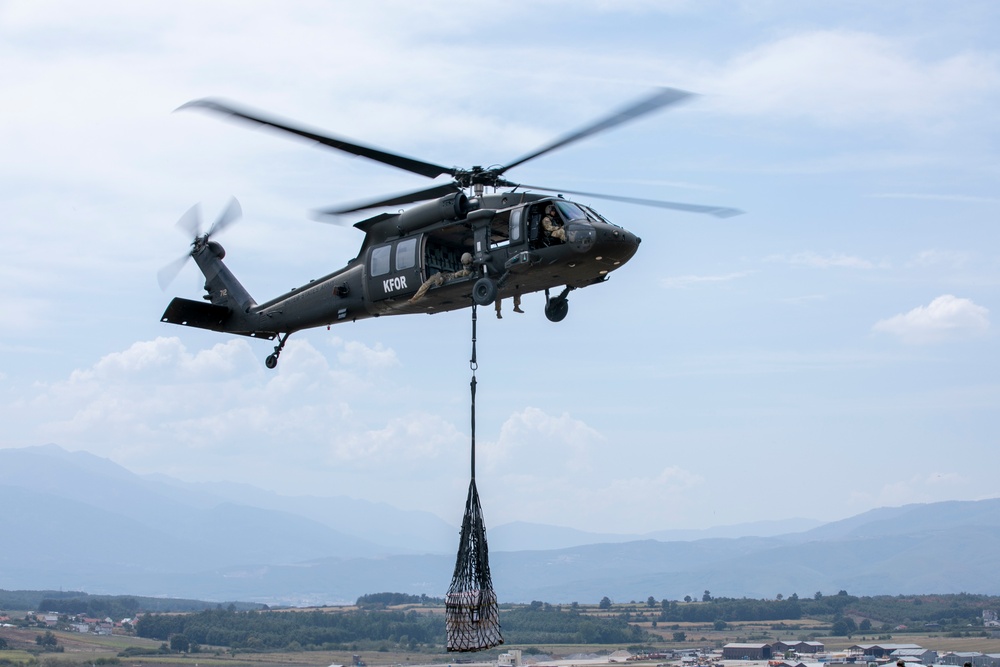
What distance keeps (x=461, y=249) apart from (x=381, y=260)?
158cm

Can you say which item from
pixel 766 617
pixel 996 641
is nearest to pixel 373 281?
pixel 996 641

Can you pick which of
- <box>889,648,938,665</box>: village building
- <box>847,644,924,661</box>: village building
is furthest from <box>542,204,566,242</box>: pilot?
<box>889,648,938,665</box>: village building

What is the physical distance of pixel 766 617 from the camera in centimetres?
14850

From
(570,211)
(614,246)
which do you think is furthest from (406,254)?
(614,246)

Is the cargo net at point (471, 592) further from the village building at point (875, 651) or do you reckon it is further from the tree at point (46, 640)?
the village building at point (875, 651)

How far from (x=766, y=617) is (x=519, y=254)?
135416mm

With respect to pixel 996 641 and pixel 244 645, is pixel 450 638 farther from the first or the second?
pixel 996 641

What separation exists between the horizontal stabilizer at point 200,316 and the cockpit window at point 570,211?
7932 millimetres

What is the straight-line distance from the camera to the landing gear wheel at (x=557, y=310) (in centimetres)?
2325

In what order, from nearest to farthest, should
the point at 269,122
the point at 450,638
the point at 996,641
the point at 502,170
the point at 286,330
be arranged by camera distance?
the point at 450,638 < the point at 269,122 < the point at 502,170 < the point at 286,330 < the point at 996,641

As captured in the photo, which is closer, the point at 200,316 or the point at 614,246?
the point at 614,246

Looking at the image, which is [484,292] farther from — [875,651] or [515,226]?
[875,651]

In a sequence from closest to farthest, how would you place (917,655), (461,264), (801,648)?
(461,264) → (917,655) → (801,648)

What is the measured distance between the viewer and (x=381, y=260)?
78.6 feet
